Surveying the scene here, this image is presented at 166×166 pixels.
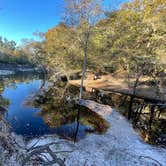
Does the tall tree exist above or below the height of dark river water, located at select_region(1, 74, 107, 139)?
above

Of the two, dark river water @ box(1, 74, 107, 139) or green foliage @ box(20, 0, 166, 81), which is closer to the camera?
dark river water @ box(1, 74, 107, 139)

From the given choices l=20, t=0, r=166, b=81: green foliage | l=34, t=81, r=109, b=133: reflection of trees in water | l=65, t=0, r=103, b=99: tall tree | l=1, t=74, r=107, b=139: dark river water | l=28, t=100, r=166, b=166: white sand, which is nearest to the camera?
l=28, t=100, r=166, b=166: white sand

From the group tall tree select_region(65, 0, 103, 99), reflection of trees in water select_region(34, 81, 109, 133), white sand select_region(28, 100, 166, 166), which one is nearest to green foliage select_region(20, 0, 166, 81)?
tall tree select_region(65, 0, 103, 99)

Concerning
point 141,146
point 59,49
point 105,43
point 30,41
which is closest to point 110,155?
point 141,146

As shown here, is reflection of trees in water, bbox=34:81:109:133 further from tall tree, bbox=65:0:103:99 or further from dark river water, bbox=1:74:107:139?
tall tree, bbox=65:0:103:99

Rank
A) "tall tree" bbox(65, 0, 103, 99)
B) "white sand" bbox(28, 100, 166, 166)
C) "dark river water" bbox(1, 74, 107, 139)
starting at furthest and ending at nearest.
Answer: "tall tree" bbox(65, 0, 103, 99)
"dark river water" bbox(1, 74, 107, 139)
"white sand" bbox(28, 100, 166, 166)

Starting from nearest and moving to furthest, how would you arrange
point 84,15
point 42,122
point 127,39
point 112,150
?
point 112,150
point 42,122
point 84,15
point 127,39

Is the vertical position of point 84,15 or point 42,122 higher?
point 84,15

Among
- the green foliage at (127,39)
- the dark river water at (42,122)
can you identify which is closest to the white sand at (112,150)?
the dark river water at (42,122)

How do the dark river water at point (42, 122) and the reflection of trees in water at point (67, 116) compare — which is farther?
the reflection of trees in water at point (67, 116)

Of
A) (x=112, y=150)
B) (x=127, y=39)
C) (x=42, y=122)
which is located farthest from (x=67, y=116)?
(x=127, y=39)

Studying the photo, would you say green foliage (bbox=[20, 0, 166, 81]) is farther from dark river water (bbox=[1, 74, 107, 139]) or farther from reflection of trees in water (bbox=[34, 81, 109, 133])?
dark river water (bbox=[1, 74, 107, 139])

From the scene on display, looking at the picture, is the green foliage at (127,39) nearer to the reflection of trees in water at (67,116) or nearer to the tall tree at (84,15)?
the tall tree at (84,15)

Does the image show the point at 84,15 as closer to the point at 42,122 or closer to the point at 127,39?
the point at 127,39
